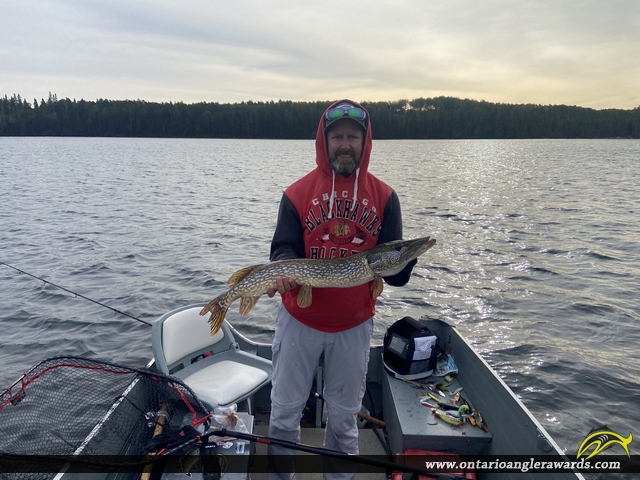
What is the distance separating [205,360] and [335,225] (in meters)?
2.14

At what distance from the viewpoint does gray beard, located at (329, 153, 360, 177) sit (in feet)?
9.43

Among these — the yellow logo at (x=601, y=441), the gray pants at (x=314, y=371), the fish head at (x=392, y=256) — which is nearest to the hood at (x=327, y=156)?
the fish head at (x=392, y=256)

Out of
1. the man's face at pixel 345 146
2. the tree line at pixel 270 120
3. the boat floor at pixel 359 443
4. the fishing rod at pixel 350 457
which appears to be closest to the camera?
the fishing rod at pixel 350 457

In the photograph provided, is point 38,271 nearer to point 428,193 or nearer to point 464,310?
point 464,310

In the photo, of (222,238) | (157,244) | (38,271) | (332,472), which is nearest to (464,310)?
(332,472)

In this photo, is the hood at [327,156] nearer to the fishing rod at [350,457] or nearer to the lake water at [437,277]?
the fishing rod at [350,457]

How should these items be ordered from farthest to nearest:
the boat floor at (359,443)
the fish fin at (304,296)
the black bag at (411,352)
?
1. the black bag at (411,352)
2. the boat floor at (359,443)
3. the fish fin at (304,296)

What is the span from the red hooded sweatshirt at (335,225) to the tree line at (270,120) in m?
97.3

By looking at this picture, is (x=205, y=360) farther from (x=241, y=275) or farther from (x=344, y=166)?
(x=344, y=166)

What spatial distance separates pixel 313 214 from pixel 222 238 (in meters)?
10.9

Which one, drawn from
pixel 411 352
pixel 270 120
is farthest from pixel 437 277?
pixel 270 120

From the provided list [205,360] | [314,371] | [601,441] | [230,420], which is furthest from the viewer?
[601,441]

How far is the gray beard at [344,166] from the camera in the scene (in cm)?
287

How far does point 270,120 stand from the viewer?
3907 inches
